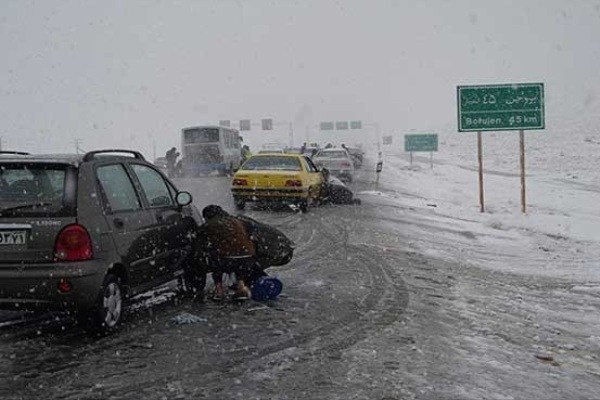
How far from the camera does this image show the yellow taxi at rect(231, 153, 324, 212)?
17.2 metres

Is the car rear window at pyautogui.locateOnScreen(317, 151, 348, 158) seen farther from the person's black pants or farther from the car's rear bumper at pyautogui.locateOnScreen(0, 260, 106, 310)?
the car's rear bumper at pyautogui.locateOnScreen(0, 260, 106, 310)

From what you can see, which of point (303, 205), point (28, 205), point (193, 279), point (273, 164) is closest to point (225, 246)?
point (193, 279)

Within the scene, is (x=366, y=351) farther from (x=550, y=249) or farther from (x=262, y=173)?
(x=262, y=173)

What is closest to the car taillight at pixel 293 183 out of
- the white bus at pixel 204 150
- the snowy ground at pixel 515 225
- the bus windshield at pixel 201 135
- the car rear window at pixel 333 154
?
the snowy ground at pixel 515 225

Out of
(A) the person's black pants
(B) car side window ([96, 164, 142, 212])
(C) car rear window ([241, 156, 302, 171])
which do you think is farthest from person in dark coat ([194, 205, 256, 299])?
(C) car rear window ([241, 156, 302, 171])

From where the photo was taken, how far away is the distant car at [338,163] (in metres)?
31.3

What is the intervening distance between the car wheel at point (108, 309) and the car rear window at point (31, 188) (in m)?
0.81

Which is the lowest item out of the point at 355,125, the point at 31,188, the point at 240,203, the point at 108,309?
the point at 240,203

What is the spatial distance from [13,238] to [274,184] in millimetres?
12098

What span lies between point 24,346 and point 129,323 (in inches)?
41.7

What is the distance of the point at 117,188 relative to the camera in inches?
246

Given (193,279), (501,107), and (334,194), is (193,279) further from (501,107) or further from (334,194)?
(501,107)

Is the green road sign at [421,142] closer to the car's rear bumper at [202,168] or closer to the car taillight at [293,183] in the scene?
the car's rear bumper at [202,168]

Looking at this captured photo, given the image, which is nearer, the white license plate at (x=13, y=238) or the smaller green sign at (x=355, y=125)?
the white license plate at (x=13, y=238)
